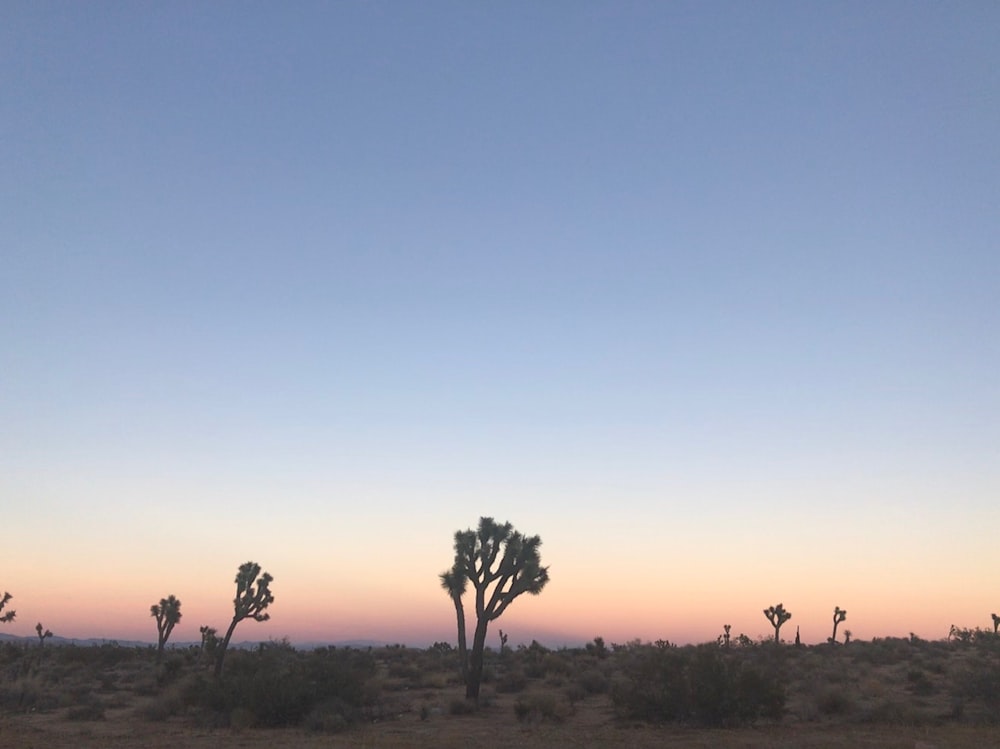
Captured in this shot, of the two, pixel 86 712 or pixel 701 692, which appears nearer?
pixel 701 692

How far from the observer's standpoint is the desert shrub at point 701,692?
2234 centimetres

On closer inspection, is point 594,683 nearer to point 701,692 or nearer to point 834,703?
point 834,703

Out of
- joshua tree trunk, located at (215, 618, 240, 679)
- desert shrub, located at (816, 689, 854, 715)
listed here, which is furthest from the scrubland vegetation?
joshua tree trunk, located at (215, 618, 240, 679)

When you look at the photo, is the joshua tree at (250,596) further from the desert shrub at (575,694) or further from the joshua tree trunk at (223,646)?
the desert shrub at (575,694)

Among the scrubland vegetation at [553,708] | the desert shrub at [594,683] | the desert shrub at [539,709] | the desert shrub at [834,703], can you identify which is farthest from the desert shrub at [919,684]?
the desert shrub at [539,709]

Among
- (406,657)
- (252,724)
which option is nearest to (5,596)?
(406,657)

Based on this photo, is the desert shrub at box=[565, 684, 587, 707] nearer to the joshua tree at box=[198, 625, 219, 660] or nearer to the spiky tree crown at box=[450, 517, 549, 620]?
the spiky tree crown at box=[450, 517, 549, 620]

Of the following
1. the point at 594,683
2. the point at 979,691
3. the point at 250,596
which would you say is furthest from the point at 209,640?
the point at 979,691

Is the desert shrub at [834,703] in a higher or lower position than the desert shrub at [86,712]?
higher

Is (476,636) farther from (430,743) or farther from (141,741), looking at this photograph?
(141,741)

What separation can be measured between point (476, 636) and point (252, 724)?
321 inches

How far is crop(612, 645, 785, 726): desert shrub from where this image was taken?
22.3 metres

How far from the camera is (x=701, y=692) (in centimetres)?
2245

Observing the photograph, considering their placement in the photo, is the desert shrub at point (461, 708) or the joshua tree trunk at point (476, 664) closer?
the desert shrub at point (461, 708)
